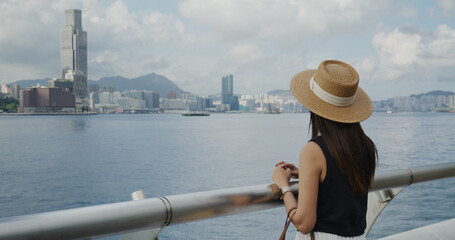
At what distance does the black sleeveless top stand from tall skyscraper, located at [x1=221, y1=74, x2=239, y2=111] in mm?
188333

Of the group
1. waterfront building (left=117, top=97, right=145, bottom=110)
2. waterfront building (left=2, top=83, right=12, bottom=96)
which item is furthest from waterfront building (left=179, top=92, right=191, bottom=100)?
waterfront building (left=2, top=83, right=12, bottom=96)

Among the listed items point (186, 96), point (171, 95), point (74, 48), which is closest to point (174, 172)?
point (74, 48)

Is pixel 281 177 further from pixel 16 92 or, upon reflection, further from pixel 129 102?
pixel 129 102

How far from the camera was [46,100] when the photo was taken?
446ft

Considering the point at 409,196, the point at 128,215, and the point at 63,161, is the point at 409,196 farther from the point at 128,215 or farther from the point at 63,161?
the point at 63,161

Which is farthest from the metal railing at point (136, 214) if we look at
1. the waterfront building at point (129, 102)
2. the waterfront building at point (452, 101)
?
the waterfront building at point (452, 101)

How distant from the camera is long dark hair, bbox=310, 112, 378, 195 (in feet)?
5.00

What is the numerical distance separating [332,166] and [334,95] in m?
0.26

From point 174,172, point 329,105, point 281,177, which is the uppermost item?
point 329,105

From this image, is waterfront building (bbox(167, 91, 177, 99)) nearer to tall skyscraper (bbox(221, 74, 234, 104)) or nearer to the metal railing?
tall skyscraper (bbox(221, 74, 234, 104))

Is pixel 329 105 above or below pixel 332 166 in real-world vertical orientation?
above

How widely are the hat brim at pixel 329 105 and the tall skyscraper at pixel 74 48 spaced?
166m

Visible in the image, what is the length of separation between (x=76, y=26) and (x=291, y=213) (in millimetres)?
190380

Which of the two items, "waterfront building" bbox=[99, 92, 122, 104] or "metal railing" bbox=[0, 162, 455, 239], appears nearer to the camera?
"metal railing" bbox=[0, 162, 455, 239]
